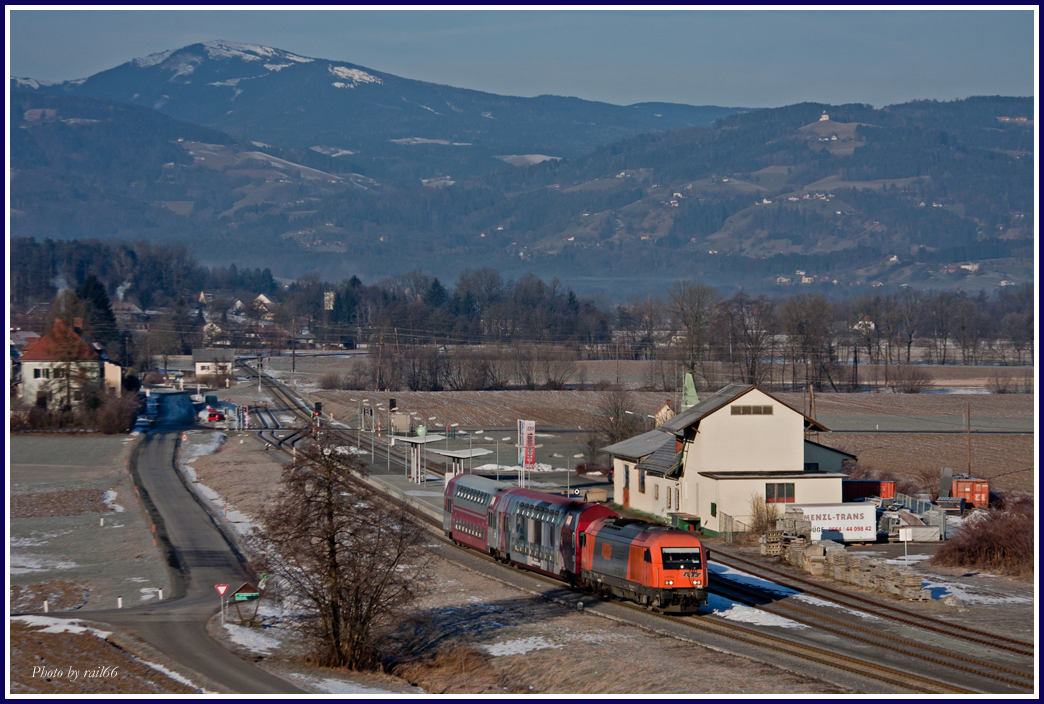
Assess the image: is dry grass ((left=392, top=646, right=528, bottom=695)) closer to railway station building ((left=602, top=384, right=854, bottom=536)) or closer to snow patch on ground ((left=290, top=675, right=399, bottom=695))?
snow patch on ground ((left=290, top=675, right=399, bottom=695))

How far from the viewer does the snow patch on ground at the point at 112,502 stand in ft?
211

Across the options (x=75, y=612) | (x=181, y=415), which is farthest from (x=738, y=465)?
(x=181, y=415)

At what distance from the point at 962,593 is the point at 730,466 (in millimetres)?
19453

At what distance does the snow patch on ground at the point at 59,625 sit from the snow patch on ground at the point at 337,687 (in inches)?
316

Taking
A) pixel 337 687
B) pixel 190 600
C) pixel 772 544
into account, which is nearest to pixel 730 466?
pixel 772 544

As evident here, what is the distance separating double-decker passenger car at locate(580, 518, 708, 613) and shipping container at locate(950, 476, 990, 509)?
36732mm

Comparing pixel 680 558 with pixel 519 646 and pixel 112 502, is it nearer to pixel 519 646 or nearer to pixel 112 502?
pixel 519 646

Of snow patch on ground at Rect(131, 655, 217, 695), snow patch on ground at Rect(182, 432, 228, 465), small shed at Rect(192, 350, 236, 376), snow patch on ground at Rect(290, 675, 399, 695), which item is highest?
small shed at Rect(192, 350, 236, 376)

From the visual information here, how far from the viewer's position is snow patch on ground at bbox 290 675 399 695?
29.3 m

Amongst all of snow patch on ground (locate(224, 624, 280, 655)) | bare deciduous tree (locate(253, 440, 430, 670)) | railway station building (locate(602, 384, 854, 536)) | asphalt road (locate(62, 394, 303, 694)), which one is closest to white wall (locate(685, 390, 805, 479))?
railway station building (locate(602, 384, 854, 536))

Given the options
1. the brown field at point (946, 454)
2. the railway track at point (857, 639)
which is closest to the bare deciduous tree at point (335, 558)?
the railway track at point (857, 639)

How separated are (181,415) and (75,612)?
84.4m

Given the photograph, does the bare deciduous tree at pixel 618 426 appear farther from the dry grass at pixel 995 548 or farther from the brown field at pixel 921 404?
the brown field at pixel 921 404

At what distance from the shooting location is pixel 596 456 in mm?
89250
